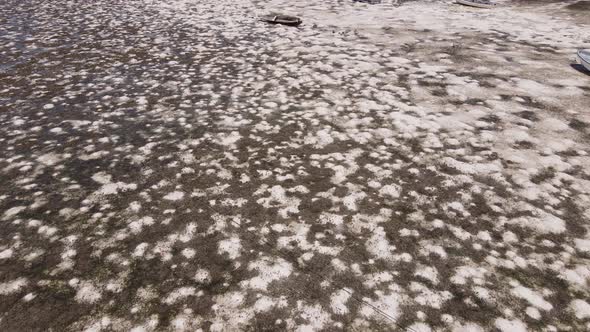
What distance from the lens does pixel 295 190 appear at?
5633 mm

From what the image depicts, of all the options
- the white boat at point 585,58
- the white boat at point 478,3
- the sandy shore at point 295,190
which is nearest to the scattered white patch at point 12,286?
the sandy shore at point 295,190

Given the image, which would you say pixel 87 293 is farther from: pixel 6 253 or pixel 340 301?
pixel 340 301

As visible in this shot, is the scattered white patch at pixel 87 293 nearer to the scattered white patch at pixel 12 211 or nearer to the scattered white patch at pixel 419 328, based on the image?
the scattered white patch at pixel 12 211

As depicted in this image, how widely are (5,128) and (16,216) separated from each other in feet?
10.3

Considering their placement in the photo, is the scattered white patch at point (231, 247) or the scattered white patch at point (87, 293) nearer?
the scattered white patch at point (87, 293)

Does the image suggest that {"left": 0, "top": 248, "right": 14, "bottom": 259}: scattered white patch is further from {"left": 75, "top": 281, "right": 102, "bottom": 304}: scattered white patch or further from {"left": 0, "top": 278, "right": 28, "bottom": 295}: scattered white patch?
{"left": 75, "top": 281, "right": 102, "bottom": 304}: scattered white patch

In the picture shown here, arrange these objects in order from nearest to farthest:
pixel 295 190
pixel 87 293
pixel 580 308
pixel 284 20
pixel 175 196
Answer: pixel 580 308
pixel 87 293
pixel 175 196
pixel 295 190
pixel 284 20

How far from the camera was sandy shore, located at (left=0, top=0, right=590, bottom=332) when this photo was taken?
3.90 m

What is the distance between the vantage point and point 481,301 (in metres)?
3.90

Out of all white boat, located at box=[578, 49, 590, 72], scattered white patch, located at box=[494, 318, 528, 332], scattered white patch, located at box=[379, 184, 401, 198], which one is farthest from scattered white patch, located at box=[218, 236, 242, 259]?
white boat, located at box=[578, 49, 590, 72]

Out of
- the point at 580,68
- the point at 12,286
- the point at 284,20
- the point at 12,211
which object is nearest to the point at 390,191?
the point at 12,286

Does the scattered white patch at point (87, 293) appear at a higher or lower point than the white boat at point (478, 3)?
higher

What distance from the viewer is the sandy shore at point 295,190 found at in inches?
154

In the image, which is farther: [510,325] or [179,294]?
[179,294]
